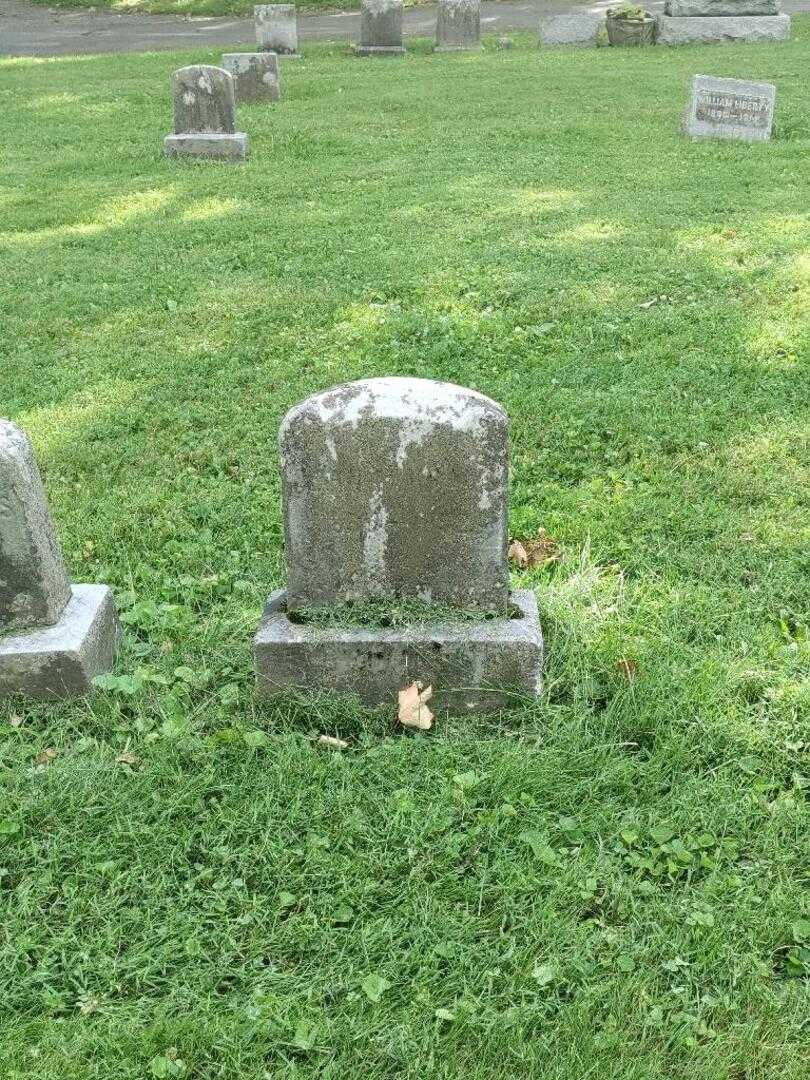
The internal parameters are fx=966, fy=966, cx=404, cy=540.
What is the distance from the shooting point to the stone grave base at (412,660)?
312 centimetres

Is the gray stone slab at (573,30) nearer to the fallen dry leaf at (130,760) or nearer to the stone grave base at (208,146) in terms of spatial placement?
the stone grave base at (208,146)

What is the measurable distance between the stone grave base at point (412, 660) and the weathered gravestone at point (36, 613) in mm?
594

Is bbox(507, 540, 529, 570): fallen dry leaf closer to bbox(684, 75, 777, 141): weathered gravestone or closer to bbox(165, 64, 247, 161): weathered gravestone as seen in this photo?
bbox(165, 64, 247, 161): weathered gravestone

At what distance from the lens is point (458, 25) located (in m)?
18.2

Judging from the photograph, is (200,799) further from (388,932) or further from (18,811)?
(388,932)

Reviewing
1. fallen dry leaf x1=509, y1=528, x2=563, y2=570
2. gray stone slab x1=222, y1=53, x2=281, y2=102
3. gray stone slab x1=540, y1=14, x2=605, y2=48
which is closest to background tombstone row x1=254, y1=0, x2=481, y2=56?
gray stone slab x1=540, y1=14, x2=605, y2=48

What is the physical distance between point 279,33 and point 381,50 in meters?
2.03

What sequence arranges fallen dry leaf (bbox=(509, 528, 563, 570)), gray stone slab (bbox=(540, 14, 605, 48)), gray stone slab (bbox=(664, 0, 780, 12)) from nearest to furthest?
fallen dry leaf (bbox=(509, 528, 563, 570)), gray stone slab (bbox=(664, 0, 780, 12)), gray stone slab (bbox=(540, 14, 605, 48))

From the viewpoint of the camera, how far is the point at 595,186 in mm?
9633

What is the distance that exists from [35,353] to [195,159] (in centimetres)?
593

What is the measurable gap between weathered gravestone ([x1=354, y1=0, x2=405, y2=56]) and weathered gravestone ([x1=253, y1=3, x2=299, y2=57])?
1315 millimetres

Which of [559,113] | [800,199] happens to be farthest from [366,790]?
[559,113]

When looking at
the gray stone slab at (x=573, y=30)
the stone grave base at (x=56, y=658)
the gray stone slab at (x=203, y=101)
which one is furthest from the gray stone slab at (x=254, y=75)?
the stone grave base at (x=56, y=658)

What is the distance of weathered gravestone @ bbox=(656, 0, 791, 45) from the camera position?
17891 mm
